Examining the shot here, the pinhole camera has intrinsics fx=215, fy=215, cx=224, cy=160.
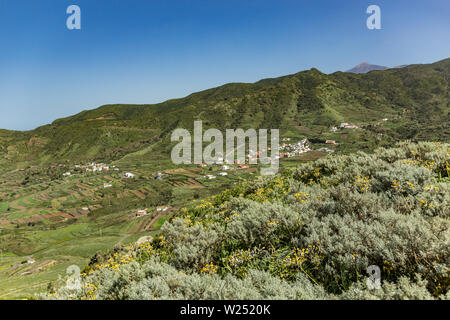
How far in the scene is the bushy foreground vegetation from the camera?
10.4ft

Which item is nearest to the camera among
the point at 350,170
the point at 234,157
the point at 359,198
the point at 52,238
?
the point at 359,198

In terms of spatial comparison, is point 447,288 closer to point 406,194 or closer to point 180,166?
point 406,194

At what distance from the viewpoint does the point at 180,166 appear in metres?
187

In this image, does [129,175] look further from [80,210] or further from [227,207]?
[227,207]

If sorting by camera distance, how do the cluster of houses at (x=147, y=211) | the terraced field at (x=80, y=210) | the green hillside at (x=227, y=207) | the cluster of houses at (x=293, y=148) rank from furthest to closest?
1. the cluster of houses at (x=293, y=148)
2. the cluster of houses at (x=147, y=211)
3. the terraced field at (x=80, y=210)
4. the green hillside at (x=227, y=207)

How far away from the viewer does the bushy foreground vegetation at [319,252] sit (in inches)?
125

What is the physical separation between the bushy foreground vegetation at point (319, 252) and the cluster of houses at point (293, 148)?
504 feet

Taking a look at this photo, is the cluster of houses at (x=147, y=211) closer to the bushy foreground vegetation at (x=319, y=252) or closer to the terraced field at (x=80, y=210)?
the terraced field at (x=80, y=210)

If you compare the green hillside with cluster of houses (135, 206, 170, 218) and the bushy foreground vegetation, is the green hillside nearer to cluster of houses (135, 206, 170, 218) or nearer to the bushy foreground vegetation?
the bushy foreground vegetation

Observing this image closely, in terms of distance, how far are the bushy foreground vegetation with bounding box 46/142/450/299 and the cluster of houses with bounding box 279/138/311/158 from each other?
504ft

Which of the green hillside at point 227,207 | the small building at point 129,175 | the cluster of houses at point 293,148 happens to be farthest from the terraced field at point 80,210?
the cluster of houses at point 293,148

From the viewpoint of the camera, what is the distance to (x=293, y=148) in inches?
6777

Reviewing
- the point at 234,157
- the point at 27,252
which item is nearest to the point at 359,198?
the point at 27,252
